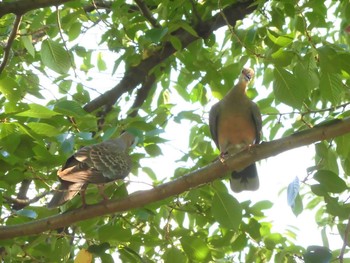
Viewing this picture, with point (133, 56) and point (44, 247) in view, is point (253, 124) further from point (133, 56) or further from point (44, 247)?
point (44, 247)

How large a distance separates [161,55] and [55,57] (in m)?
1.10

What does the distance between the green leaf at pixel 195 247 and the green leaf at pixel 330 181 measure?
0.73 m

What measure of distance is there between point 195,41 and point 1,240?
6.29ft

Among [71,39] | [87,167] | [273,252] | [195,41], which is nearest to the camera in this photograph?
[87,167]

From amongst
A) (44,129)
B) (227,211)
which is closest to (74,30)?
(44,129)

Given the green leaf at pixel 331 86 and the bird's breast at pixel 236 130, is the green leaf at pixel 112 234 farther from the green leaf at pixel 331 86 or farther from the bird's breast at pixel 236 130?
the bird's breast at pixel 236 130

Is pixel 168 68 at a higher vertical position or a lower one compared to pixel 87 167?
higher

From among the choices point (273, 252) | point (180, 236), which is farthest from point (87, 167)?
point (273, 252)

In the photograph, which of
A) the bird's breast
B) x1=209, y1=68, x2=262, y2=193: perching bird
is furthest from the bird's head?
the bird's breast

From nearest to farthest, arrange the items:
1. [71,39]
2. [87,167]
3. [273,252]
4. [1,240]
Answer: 1. [1,240]
2. [87,167]
3. [273,252]
4. [71,39]

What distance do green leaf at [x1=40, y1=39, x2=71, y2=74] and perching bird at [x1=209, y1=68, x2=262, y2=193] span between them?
131 cm

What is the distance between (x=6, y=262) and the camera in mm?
3090

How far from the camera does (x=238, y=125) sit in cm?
434

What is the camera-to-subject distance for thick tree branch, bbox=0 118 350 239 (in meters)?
2.48
